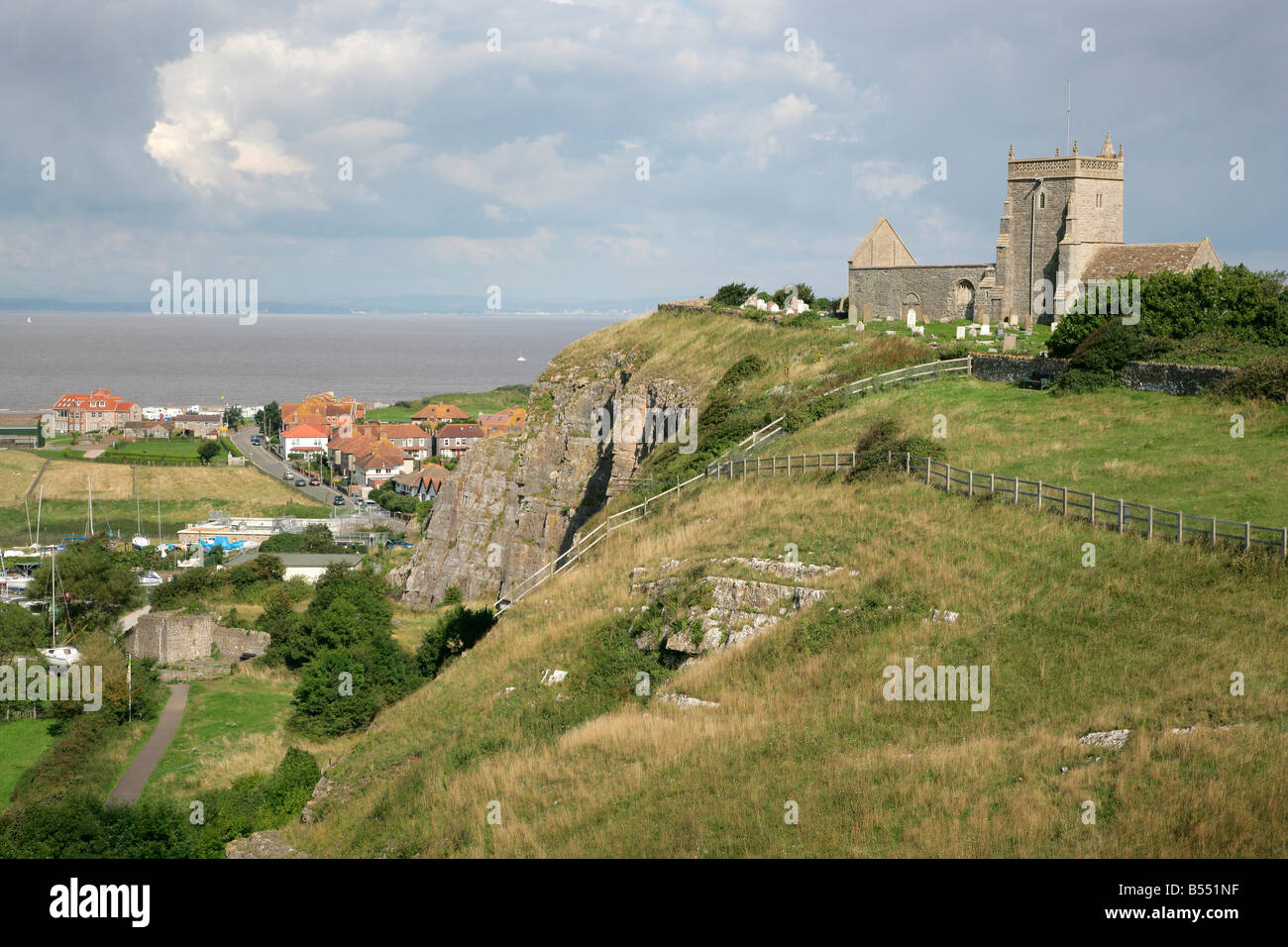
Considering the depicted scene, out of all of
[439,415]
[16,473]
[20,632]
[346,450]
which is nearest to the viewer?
[20,632]

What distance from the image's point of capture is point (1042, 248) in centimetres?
5462

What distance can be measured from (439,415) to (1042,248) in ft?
414

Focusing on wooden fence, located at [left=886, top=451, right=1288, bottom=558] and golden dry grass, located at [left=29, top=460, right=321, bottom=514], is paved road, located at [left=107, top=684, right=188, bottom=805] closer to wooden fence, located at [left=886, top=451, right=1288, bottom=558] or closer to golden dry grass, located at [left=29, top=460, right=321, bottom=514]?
wooden fence, located at [left=886, top=451, right=1288, bottom=558]

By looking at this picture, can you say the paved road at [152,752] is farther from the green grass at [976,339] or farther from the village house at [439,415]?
the village house at [439,415]

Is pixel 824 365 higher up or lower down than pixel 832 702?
higher up

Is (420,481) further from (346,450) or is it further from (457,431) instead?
(457,431)

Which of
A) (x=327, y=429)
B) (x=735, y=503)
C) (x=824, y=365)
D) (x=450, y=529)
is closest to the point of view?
(x=735, y=503)

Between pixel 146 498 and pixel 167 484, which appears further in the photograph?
pixel 167 484

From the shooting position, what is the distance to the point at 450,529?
6284cm

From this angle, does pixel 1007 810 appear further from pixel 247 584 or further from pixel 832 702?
pixel 247 584

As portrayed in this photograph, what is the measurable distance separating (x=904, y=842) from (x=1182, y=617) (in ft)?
26.3

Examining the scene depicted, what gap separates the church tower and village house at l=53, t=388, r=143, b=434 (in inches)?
5592

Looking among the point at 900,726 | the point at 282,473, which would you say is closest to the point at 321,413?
the point at 282,473
